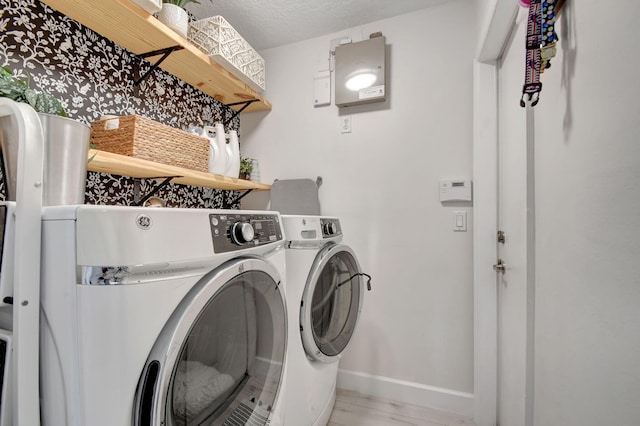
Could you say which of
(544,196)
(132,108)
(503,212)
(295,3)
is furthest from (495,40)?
(132,108)

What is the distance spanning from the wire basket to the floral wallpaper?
31 cm

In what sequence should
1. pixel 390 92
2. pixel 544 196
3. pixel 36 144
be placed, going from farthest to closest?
pixel 390 92
pixel 544 196
pixel 36 144

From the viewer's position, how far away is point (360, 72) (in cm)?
182

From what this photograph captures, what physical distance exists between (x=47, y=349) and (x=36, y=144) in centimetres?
41

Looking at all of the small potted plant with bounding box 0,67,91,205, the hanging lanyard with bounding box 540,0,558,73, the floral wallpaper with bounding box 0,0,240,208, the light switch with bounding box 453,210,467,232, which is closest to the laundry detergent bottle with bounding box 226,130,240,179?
the floral wallpaper with bounding box 0,0,240,208

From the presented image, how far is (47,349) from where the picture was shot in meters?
0.52

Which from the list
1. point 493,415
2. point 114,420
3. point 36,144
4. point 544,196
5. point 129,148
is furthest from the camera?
point 493,415

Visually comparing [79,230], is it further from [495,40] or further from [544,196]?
[495,40]

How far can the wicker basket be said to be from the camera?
1157mm

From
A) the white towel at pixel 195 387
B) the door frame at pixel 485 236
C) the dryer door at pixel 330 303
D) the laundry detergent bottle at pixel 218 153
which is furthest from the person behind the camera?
the laundry detergent bottle at pixel 218 153

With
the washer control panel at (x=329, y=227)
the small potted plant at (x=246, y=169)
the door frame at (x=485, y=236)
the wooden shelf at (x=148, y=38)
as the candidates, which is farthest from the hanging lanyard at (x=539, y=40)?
the small potted plant at (x=246, y=169)

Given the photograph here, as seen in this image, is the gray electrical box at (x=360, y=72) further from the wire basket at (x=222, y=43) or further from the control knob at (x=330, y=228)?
the control knob at (x=330, y=228)

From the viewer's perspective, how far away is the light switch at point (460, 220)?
163 cm

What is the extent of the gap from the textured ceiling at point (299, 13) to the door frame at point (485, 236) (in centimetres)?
60
